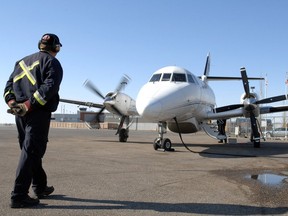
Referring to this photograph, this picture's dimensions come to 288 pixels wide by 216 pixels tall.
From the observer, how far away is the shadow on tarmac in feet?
14.1

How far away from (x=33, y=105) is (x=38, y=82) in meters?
0.40

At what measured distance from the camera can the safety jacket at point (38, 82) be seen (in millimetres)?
4500

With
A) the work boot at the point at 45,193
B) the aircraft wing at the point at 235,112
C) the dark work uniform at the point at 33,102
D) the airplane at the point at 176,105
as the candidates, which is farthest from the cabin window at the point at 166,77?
the work boot at the point at 45,193

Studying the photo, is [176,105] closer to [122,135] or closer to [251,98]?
[251,98]

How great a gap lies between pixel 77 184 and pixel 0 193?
1.37m

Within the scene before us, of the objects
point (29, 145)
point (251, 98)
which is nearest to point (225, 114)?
point (251, 98)

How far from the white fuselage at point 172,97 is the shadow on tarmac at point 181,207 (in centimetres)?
814

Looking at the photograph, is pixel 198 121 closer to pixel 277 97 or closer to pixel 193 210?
pixel 277 97

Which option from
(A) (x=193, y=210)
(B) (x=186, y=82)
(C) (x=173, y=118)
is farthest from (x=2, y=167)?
(B) (x=186, y=82)

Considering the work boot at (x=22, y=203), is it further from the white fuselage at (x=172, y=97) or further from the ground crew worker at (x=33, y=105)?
the white fuselage at (x=172, y=97)

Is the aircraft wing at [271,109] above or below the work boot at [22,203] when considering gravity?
above

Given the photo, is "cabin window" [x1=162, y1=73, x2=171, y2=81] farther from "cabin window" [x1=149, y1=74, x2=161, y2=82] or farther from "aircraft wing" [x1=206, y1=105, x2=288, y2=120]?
"aircraft wing" [x1=206, y1=105, x2=288, y2=120]

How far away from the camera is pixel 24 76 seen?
479 centimetres

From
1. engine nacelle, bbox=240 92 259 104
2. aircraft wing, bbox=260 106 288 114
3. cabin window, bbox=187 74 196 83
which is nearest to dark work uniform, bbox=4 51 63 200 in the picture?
cabin window, bbox=187 74 196 83
